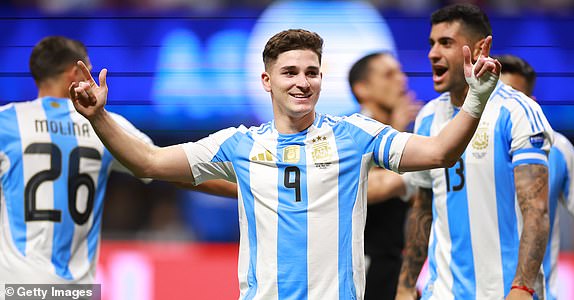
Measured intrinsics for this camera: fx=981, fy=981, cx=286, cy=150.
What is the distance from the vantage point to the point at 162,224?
12.1 metres

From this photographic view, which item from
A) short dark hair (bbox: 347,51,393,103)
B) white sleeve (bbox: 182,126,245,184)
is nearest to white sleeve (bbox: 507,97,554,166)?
white sleeve (bbox: 182,126,245,184)

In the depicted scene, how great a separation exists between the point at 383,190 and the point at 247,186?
206 centimetres

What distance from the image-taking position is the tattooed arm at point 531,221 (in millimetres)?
4621

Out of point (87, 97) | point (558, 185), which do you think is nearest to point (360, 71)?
point (558, 185)

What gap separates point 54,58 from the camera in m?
5.76

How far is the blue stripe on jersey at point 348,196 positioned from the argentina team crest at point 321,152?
47 millimetres

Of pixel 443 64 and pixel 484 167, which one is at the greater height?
Answer: pixel 443 64

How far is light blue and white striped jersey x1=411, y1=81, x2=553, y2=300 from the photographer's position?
4812 millimetres

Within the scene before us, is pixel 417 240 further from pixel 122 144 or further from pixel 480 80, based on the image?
pixel 122 144

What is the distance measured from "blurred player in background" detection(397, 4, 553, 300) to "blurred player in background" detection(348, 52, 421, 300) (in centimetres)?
89

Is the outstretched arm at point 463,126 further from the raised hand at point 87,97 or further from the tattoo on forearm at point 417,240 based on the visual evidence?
the tattoo on forearm at point 417,240

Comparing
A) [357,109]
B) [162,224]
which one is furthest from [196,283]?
[162,224]

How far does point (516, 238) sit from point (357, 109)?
324cm

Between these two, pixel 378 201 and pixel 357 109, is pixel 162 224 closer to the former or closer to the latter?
pixel 357 109
